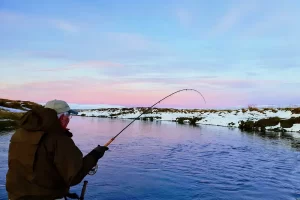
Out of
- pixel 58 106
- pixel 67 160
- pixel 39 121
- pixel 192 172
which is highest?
pixel 58 106

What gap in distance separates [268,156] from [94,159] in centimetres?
1507

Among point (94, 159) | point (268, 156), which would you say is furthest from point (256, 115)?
point (94, 159)

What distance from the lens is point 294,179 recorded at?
12.4 metres

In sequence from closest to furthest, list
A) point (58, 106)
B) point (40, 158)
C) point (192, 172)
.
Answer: point (40, 158), point (58, 106), point (192, 172)

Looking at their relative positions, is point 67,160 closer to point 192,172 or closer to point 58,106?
point 58,106

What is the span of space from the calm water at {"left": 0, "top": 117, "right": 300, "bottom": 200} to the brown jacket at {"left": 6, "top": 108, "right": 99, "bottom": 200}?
232 inches

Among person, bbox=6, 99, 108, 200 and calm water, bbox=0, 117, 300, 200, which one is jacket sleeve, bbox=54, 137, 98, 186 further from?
calm water, bbox=0, 117, 300, 200

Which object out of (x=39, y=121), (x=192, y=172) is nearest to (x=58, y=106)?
(x=39, y=121)

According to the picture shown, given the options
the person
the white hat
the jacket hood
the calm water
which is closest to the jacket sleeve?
the person

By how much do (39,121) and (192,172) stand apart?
10.4 meters

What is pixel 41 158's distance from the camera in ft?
12.0

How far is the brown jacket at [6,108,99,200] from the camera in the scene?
3.64m

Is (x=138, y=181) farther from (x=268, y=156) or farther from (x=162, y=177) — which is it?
(x=268, y=156)

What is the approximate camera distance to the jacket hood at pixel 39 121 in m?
3.63
